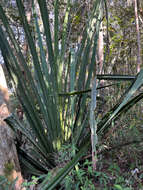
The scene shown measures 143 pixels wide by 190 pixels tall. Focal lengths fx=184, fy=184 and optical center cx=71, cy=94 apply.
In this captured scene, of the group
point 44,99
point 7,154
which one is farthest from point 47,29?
point 7,154

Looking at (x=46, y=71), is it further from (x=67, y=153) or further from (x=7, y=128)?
(x=67, y=153)

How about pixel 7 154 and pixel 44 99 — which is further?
pixel 44 99

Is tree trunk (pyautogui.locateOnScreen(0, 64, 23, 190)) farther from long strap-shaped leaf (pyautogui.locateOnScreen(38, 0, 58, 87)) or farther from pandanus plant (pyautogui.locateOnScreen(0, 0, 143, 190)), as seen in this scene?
long strap-shaped leaf (pyautogui.locateOnScreen(38, 0, 58, 87))

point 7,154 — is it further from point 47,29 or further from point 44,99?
point 47,29

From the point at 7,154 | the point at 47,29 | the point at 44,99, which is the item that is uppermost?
the point at 47,29

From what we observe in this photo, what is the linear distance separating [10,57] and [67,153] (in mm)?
757

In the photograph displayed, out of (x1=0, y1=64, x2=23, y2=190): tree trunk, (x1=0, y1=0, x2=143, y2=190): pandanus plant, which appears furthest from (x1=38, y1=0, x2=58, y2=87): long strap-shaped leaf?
(x1=0, y1=64, x2=23, y2=190): tree trunk

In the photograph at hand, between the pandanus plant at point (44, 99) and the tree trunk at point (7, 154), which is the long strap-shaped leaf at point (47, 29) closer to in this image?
the pandanus plant at point (44, 99)

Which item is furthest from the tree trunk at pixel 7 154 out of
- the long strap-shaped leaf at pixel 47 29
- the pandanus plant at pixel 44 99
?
the long strap-shaped leaf at pixel 47 29

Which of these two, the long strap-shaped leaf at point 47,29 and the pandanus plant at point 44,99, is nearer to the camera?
the long strap-shaped leaf at point 47,29

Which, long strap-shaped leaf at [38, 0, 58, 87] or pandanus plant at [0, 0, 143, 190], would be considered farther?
pandanus plant at [0, 0, 143, 190]

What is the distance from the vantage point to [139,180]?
124 centimetres

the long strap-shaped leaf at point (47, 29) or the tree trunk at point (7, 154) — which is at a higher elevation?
the long strap-shaped leaf at point (47, 29)

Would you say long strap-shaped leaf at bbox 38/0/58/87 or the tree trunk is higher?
long strap-shaped leaf at bbox 38/0/58/87
